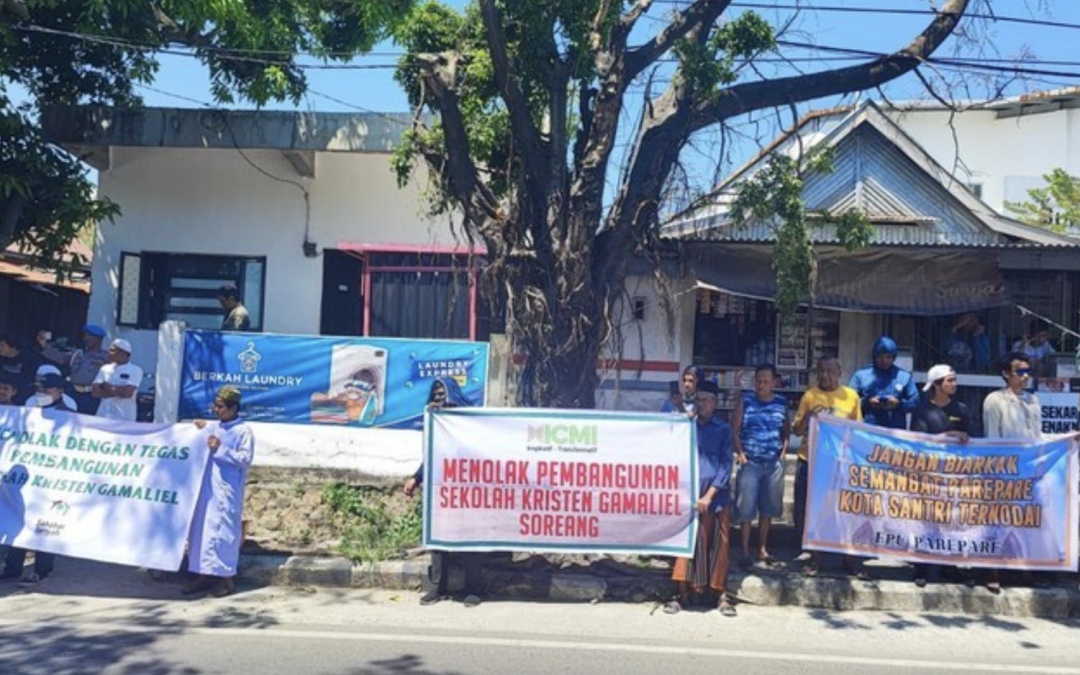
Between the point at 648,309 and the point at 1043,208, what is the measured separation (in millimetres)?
14965

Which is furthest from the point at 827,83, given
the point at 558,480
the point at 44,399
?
the point at 44,399

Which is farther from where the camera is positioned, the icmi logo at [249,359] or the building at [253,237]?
the building at [253,237]

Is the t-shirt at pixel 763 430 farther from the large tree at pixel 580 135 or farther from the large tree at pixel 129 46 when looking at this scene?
the large tree at pixel 129 46

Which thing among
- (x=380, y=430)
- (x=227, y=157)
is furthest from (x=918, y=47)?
(x=227, y=157)

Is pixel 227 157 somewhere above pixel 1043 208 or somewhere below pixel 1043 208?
below

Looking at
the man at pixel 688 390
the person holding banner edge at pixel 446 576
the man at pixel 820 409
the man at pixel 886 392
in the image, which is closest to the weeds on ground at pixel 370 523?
the person holding banner edge at pixel 446 576

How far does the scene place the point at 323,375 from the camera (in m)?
9.73

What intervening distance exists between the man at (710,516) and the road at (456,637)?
215 millimetres

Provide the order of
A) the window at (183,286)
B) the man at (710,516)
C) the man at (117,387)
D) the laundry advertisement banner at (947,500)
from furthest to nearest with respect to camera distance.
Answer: the window at (183,286) < the man at (117,387) < the laundry advertisement banner at (947,500) < the man at (710,516)

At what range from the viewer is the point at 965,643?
5.59m

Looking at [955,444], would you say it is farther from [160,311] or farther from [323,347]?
[160,311]

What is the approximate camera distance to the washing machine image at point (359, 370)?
9.71 metres

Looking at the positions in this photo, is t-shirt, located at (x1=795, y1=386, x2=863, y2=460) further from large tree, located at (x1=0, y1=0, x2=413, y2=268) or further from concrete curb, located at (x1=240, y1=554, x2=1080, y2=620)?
large tree, located at (x1=0, y1=0, x2=413, y2=268)

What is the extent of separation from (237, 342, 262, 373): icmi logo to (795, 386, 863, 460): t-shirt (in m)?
6.08
